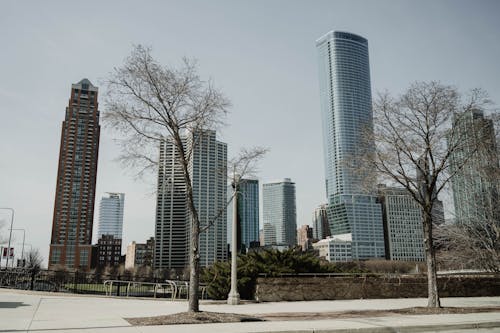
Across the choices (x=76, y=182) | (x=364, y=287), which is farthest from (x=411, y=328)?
(x=76, y=182)

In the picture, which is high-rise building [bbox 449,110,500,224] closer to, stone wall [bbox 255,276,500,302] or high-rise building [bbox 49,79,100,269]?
Answer: stone wall [bbox 255,276,500,302]

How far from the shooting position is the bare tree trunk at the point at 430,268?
17438 millimetres

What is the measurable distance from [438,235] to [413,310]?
19.0 meters

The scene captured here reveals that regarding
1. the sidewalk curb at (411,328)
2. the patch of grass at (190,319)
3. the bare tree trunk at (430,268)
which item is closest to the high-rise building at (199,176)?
the patch of grass at (190,319)

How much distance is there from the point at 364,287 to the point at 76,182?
175 metres

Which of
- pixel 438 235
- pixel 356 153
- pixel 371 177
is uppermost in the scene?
pixel 356 153

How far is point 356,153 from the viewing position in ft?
68.5

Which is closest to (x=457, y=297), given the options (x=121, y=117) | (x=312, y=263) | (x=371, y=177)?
(x=312, y=263)

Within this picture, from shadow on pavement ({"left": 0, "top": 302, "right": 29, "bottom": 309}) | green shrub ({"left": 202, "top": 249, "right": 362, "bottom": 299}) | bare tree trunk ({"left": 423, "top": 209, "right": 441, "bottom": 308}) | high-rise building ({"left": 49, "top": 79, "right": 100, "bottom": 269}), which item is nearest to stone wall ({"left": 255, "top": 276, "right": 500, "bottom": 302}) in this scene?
green shrub ({"left": 202, "top": 249, "right": 362, "bottom": 299})

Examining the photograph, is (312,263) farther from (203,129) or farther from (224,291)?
(203,129)

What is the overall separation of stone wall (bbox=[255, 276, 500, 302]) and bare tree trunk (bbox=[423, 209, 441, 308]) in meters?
7.26

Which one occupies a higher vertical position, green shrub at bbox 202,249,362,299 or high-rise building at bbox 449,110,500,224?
high-rise building at bbox 449,110,500,224

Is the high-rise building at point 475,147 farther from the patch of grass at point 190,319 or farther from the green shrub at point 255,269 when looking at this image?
the patch of grass at point 190,319

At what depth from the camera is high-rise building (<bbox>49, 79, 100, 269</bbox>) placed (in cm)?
17362
